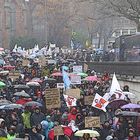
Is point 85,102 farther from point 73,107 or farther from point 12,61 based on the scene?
point 12,61

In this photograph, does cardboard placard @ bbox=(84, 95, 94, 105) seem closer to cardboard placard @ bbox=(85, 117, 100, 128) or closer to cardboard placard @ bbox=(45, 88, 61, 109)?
cardboard placard @ bbox=(45, 88, 61, 109)

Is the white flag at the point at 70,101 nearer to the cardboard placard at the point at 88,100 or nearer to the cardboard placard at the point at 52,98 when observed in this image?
the cardboard placard at the point at 88,100

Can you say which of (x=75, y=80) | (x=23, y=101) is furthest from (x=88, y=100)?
(x=75, y=80)

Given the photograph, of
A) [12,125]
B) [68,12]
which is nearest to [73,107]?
[12,125]

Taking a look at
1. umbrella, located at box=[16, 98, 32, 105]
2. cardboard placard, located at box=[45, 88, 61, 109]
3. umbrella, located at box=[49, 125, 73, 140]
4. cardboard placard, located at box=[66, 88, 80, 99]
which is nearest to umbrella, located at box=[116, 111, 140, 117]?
umbrella, located at box=[49, 125, 73, 140]

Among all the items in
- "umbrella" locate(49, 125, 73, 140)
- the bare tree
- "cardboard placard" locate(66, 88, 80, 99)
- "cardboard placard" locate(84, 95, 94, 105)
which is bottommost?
"umbrella" locate(49, 125, 73, 140)

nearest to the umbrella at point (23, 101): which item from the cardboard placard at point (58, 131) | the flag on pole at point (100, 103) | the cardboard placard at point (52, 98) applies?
the cardboard placard at point (52, 98)

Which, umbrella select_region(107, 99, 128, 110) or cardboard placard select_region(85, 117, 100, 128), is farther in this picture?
umbrella select_region(107, 99, 128, 110)

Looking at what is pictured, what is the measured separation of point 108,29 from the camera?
263 ft

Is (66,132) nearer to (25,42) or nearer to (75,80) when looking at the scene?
(75,80)

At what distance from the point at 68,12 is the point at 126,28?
19.7 metres

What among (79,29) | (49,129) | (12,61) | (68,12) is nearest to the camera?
(49,129)

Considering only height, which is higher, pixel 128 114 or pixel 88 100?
pixel 88 100

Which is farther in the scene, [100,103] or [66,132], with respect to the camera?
[100,103]
